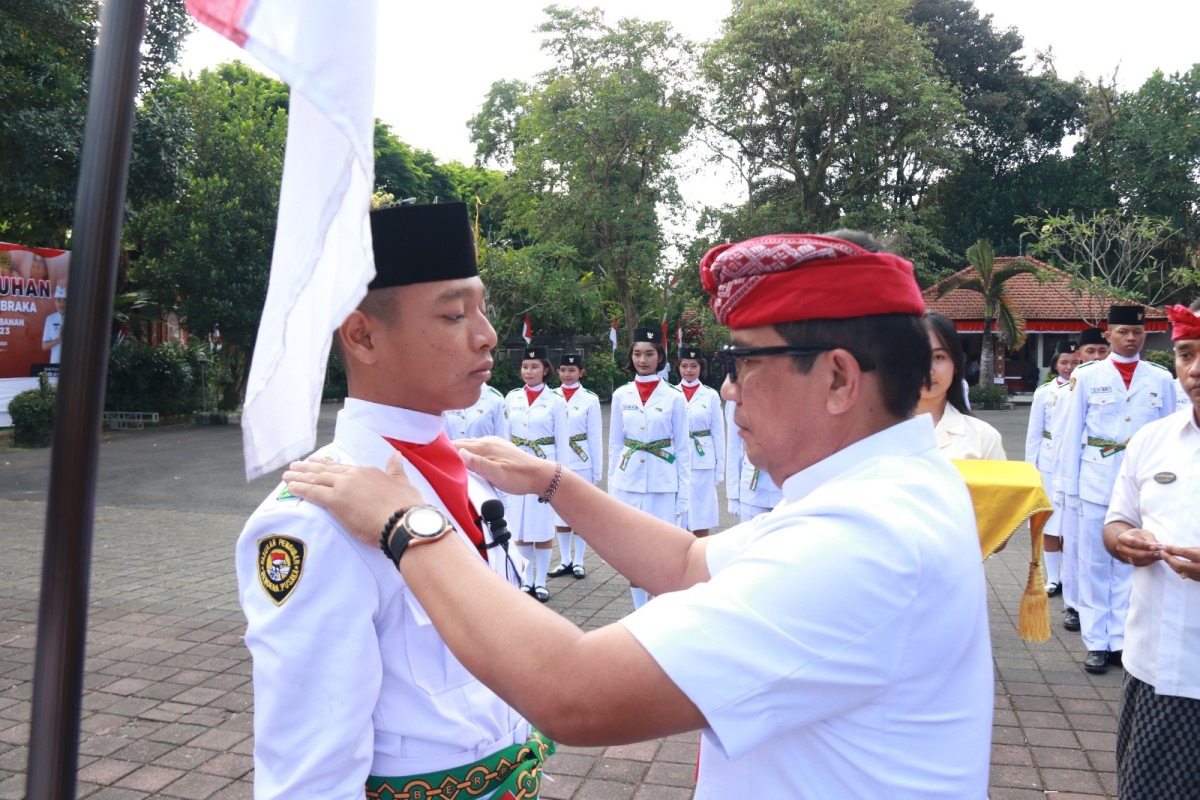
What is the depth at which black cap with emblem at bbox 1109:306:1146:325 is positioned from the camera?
7.00 m

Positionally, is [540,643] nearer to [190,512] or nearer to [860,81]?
[190,512]

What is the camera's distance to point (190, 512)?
11.0 metres

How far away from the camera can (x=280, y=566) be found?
168 centimetres

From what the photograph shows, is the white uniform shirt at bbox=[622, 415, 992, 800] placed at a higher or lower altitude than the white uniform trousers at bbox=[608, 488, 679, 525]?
higher

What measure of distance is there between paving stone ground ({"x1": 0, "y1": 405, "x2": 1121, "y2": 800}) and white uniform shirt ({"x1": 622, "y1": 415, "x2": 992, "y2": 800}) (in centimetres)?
102

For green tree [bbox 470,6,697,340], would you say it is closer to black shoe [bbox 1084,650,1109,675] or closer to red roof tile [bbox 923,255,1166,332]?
Result: red roof tile [bbox 923,255,1166,332]

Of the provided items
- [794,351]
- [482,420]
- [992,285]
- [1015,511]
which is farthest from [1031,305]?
[794,351]

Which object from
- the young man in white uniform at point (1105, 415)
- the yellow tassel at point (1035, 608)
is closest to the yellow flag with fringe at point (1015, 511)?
the yellow tassel at point (1035, 608)

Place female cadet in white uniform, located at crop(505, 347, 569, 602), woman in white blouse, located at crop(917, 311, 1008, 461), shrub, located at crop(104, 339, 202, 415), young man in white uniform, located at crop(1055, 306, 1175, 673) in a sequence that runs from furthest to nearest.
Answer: shrub, located at crop(104, 339, 202, 415) → female cadet in white uniform, located at crop(505, 347, 569, 602) → young man in white uniform, located at crop(1055, 306, 1175, 673) → woman in white blouse, located at crop(917, 311, 1008, 461)

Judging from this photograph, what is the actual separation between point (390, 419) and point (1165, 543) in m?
2.69

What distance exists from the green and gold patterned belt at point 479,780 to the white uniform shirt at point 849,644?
1.84ft

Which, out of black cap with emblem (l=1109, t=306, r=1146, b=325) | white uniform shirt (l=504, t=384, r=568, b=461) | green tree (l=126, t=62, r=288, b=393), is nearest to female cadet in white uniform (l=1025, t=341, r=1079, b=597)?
black cap with emblem (l=1109, t=306, r=1146, b=325)

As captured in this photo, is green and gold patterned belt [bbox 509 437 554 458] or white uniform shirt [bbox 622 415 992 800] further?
green and gold patterned belt [bbox 509 437 554 458]

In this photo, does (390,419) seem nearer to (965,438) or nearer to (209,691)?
(965,438)
